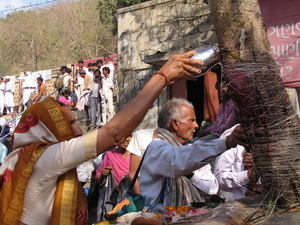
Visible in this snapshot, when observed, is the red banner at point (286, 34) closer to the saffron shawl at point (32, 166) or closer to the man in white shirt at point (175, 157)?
the man in white shirt at point (175, 157)

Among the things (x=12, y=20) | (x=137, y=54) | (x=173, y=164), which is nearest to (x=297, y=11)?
(x=137, y=54)

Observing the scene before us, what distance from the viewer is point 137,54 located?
989 cm

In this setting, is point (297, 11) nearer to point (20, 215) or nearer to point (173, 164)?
point (173, 164)

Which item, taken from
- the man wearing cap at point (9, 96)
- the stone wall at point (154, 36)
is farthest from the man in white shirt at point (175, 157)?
the man wearing cap at point (9, 96)

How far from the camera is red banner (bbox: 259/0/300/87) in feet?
21.4

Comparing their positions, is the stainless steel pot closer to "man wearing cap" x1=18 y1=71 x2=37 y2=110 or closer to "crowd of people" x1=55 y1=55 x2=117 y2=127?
"crowd of people" x1=55 y1=55 x2=117 y2=127

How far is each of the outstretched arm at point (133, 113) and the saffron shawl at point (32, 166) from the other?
12.9 inches

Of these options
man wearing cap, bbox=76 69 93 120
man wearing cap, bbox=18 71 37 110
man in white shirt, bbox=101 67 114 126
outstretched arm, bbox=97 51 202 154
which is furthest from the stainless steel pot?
man wearing cap, bbox=18 71 37 110

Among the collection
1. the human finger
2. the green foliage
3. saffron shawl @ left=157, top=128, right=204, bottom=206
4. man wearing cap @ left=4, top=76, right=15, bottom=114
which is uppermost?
the green foliage

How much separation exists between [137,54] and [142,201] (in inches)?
286

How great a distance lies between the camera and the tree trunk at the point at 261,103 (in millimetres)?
2035

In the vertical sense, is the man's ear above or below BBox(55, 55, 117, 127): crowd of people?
below

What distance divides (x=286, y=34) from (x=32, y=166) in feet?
19.4

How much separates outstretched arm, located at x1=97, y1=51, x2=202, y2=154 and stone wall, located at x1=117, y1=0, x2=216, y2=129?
6.31 meters
